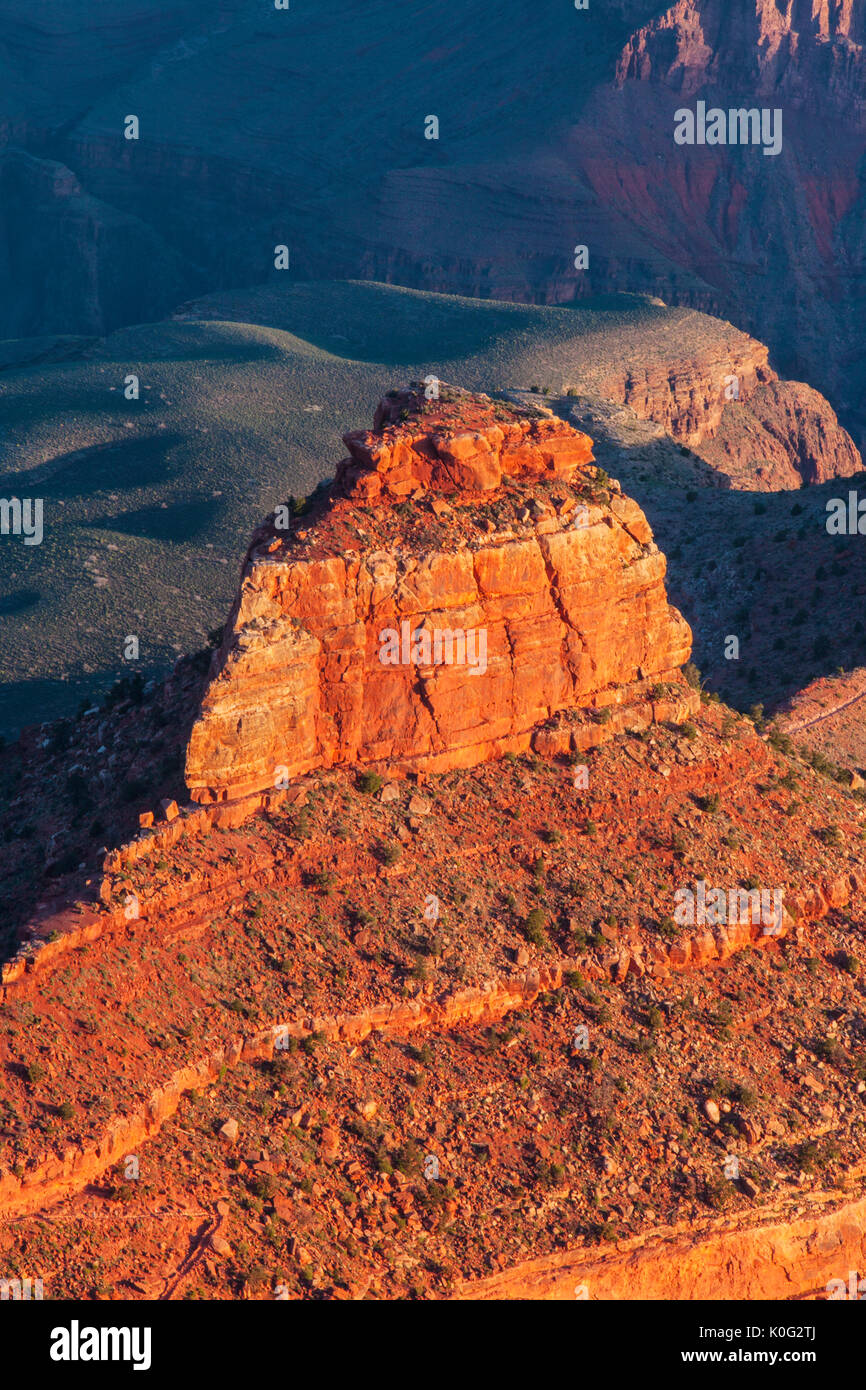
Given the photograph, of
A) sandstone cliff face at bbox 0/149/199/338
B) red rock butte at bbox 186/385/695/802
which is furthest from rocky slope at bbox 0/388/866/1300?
sandstone cliff face at bbox 0/149/199/338

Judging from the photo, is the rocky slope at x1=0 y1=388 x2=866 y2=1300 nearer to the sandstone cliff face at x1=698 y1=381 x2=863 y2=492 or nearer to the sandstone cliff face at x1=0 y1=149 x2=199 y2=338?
the sandstone cliff face at x1=698 y1=381 x2=863 y2=492

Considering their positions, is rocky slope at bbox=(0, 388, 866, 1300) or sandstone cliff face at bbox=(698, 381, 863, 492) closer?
rocky slope at bbox=(0, 388, 866, 1300)

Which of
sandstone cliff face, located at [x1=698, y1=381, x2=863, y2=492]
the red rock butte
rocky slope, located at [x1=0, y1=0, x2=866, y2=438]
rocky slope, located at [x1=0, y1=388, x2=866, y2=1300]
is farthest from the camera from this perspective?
rocky slope, located at [x1=0, y1=0, x2=866, y2=438]

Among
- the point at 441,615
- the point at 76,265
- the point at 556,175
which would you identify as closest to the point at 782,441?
the point at 556,175

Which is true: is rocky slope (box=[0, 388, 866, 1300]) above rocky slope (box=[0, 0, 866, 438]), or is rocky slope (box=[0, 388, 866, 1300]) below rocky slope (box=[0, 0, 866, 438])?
below

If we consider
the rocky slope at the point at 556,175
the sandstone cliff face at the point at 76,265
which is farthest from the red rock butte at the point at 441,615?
the sandstone cliff face at the point at 76,265

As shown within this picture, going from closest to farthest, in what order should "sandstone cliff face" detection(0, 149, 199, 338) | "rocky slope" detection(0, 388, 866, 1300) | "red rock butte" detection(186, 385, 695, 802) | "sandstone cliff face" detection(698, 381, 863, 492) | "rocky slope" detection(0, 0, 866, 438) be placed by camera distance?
1. "rocky slope" detection(0, 388, 866, 1300)
2. "red rock butte" detection(186, 385, 695, 802)
3. "sandstone cliff face" detection(698, 381, 863, 492)
4. "rocky slope" detection(0, 0, 866, 438)
5. "sandstone cliff face" detection(0, 149, 199, 338)

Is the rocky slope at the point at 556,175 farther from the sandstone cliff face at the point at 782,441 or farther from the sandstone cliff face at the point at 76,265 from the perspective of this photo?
the sandstone cliff face at the point at 782,441

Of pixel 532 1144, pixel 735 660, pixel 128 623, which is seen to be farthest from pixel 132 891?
pixel 128 623
